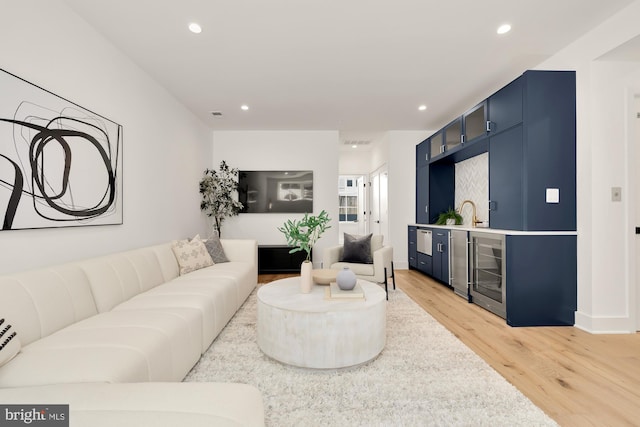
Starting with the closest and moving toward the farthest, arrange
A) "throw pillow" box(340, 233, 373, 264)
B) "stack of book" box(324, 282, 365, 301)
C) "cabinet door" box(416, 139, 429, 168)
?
"stack of book" box(324, 282, 365, 301), "throw pillow" box(340, 233, 373, 264), "cabinet door" box(416, 139, 429, 168)

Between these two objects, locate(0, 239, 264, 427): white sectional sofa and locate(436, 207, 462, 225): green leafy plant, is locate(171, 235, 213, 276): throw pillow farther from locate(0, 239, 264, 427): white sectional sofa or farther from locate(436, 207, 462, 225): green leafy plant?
locate(436, 207, 462, 225): green leafy plant

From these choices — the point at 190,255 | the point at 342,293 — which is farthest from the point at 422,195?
the point at 190,255

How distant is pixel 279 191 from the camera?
18.6ft

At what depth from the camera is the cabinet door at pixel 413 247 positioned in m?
5.39

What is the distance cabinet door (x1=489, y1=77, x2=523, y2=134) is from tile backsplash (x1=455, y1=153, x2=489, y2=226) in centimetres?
88

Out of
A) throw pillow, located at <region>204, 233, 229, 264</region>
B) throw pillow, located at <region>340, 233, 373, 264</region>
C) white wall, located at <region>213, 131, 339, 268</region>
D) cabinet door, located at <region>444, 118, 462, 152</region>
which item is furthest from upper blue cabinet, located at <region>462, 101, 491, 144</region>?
throw pillow, located at <region>204, 233, 229, 264</region>

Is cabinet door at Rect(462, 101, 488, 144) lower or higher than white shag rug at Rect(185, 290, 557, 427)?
higher

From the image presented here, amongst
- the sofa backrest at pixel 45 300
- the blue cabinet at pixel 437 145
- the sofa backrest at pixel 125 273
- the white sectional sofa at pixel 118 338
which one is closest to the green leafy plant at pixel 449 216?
the blue cabinet at pixel 437 145

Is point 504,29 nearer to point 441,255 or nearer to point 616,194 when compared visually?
point 616,194

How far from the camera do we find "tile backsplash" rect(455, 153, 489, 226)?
4.23 m

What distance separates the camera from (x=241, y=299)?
3.35 m

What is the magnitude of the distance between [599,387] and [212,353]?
2.62 meters

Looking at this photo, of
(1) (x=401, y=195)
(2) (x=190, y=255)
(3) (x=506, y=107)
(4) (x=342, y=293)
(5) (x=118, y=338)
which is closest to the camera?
(5) (x=118, y=338)

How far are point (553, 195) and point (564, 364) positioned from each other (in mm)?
1539
